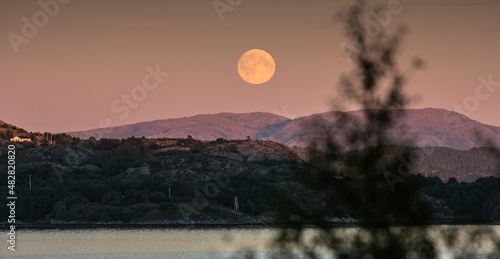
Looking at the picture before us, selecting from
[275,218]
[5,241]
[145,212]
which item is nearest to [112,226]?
[145,212]

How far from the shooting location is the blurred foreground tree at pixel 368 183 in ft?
77.7

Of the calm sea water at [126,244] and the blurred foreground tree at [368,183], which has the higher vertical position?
the blurred foreground tree at [368,183]

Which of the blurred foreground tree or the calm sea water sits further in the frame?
the calm sea water

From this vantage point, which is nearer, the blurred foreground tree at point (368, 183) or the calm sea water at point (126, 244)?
the blurred foreground tree at point (368, 183)

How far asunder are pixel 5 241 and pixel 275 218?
340ft

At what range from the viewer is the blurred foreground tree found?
77.7 ft

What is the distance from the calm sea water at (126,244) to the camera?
9788cm

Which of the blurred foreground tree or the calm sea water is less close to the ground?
the blurred foreground tree

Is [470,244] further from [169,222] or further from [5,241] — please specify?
[169,222]

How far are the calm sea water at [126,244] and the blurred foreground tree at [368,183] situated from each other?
52839 millimetres

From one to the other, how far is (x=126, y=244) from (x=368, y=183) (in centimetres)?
9778

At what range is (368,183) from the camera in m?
24.0

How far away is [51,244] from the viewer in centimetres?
11375

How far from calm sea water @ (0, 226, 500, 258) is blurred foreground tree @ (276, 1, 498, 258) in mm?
52839
